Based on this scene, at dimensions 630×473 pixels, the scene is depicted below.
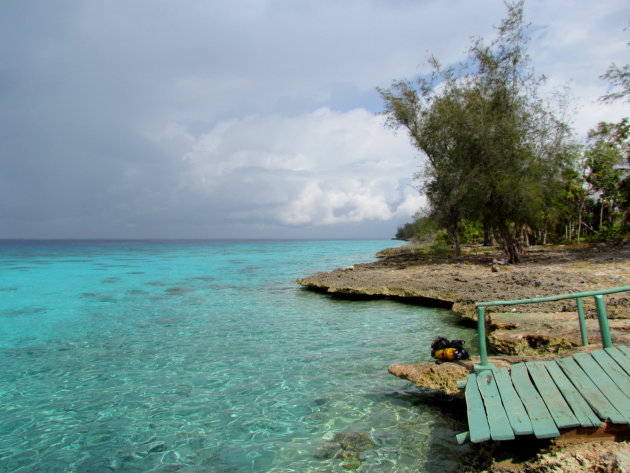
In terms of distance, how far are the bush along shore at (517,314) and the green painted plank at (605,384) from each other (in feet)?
1.02

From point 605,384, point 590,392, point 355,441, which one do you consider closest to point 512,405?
point 590,392

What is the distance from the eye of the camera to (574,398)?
4.02 meters

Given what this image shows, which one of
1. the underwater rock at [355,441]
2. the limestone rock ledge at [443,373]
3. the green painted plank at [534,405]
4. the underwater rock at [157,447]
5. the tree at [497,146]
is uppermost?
the tree at [497,146]

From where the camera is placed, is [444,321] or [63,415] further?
[444,321]

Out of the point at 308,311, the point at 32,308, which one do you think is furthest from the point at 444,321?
the point at 32,308

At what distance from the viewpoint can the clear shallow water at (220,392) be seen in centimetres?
514

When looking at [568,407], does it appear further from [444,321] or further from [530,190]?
[530,190]

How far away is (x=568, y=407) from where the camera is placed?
3891 mm

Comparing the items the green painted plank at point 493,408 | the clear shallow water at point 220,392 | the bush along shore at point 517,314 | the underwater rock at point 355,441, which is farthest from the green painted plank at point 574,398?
the underwater rock at point 355,441

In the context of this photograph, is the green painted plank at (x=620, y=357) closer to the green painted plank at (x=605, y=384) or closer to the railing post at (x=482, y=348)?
the green painted plank at (x=605, y=384)

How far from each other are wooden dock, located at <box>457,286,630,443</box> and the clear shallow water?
105 cm

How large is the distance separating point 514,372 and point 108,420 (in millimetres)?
5950

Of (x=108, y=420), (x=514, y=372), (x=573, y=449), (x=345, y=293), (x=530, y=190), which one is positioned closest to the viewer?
(x=573, y=449)

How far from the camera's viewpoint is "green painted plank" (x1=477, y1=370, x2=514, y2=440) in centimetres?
360
